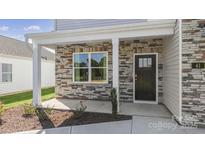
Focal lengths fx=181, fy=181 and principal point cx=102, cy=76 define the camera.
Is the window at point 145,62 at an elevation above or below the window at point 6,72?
above

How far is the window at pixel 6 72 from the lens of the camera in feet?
39.8

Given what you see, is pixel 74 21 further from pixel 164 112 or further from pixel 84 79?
pixel 164 112

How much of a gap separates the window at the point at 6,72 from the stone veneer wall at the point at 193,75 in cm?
1127

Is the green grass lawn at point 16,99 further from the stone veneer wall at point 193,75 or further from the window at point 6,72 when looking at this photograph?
the stone veneer wall at point 193,75

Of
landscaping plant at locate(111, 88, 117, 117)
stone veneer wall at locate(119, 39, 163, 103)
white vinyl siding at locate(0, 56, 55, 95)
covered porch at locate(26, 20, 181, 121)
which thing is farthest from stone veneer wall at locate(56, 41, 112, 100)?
white vinyl siding at locate(0, 56, 55, 95)

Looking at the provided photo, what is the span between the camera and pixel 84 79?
31.0ft

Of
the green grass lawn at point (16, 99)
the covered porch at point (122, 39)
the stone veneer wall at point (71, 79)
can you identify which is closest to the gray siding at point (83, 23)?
the stone veneer wall at point (71, 79)

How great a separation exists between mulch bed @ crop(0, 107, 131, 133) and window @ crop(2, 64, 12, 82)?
6.39 m

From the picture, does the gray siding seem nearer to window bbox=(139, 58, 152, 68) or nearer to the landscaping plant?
window bbox=(139, 58, 152, 68)
